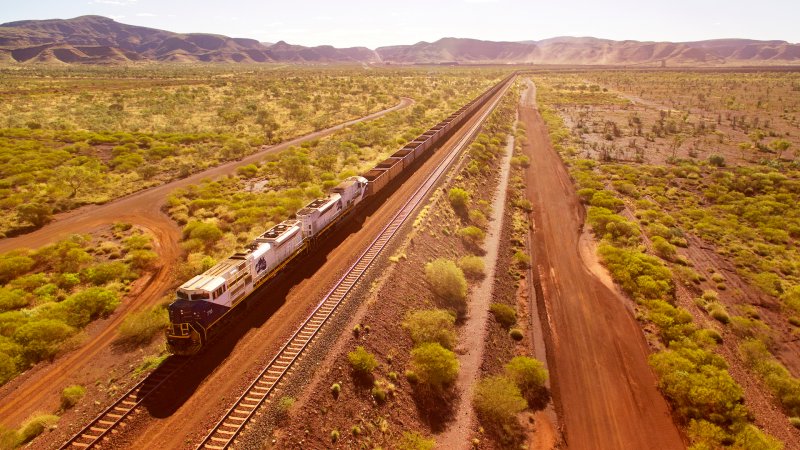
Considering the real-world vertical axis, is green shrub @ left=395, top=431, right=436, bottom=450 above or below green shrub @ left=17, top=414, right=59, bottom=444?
below

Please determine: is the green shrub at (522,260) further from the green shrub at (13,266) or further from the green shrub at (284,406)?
the green shrub at (13,266)

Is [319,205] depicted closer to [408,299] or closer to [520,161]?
[408,299]

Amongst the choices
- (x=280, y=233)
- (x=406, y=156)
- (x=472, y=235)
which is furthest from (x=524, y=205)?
(x=280, y=233)

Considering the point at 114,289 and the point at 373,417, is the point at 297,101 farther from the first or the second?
the point at 373,417

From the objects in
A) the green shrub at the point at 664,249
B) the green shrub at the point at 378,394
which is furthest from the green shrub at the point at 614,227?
the green shrub at the point at 378,394

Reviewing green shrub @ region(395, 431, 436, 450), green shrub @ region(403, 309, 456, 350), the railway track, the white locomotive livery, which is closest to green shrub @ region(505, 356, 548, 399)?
green shrub @ region(403, 309, 456, 350)

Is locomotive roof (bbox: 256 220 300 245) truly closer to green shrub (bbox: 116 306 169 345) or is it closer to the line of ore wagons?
green shrub (bbox: 116 306 169 345)

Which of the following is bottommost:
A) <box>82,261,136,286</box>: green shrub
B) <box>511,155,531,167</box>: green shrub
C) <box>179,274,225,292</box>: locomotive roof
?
<box>82,261,136,286</box>: green shrub
